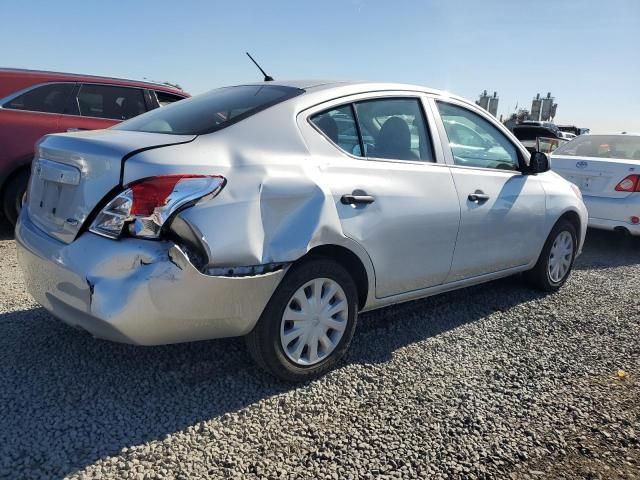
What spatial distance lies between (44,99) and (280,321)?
4478 mm

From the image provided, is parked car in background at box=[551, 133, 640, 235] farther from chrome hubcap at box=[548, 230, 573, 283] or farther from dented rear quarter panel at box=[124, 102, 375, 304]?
dented rear quarter panel at box=[124, 102, 375, 304]

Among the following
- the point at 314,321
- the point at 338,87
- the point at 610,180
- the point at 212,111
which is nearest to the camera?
the point at 314,321

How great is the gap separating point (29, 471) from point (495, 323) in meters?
3.07

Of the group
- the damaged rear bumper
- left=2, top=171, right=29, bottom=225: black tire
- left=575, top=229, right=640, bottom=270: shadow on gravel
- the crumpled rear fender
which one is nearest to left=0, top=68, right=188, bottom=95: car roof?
left=2, top=171, right=29, bottom=225: black tire

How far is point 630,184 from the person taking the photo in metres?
6.41

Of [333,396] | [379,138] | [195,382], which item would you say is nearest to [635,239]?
[379,138]

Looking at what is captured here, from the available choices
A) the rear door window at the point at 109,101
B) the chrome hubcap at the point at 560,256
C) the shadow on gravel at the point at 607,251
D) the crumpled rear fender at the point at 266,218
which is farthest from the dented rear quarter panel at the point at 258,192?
the shadow on gravel at the point at 607,251

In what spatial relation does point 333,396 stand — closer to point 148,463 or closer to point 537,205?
point 148,463

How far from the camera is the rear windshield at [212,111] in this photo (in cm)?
288

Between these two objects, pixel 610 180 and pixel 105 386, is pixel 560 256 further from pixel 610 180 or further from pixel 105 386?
pixel 105 386

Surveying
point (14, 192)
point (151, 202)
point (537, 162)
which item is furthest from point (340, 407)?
point (14, 192)

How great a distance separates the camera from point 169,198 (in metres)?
2.38

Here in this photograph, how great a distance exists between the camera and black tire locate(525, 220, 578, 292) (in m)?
4.65

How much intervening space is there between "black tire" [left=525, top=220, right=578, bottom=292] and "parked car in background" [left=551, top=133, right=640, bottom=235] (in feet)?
6.46
